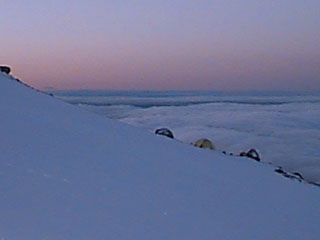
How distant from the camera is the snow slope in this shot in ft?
7.59

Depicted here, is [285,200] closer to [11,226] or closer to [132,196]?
[132,196]

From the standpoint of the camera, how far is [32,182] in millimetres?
2525

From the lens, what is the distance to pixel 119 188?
2830 millimetres

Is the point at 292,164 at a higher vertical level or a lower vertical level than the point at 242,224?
higher

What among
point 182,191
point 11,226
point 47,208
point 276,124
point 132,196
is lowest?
point 11,226

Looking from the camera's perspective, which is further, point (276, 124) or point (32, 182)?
point (276, 124)

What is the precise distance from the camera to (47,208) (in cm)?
232

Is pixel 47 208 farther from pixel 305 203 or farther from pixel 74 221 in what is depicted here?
pixel 305 203

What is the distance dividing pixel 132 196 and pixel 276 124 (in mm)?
20097

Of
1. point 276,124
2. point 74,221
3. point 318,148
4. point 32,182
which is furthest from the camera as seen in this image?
point 276,124

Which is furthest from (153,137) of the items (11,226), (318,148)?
(318,148)

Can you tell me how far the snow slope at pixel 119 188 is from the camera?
2312 millimetres

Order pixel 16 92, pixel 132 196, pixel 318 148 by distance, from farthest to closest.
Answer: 1. pixel 318 148
2. pixel 16 92
3. pixel 132 196

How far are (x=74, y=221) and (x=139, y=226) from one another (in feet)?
1.06
